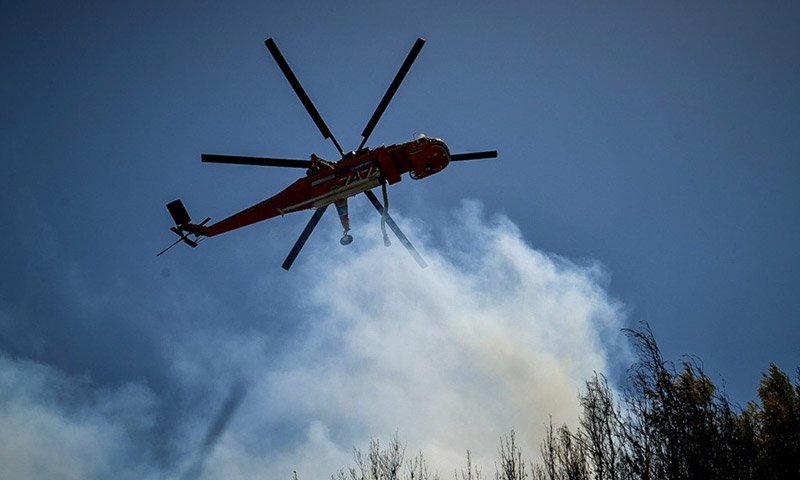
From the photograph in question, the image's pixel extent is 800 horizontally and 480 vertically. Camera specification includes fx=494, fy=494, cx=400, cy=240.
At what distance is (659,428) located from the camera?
40.7ft

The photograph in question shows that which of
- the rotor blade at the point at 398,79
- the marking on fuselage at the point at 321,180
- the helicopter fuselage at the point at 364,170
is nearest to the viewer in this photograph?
→ the rotor blade at the point at 398,79

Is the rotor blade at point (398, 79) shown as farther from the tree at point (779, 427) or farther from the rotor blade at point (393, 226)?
the tree at point (779, 427)

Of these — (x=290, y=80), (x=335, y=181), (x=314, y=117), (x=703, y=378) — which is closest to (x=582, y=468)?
(x=703, y=378)

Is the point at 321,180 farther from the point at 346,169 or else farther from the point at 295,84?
the point at 295,84

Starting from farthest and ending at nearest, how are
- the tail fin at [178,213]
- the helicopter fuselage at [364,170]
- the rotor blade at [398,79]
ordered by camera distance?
1. the tail fin at [178,213]
2. the helicopter fuselage at [364,170]
3. the rotor blade at [398,79]

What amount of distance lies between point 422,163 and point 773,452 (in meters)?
12.9

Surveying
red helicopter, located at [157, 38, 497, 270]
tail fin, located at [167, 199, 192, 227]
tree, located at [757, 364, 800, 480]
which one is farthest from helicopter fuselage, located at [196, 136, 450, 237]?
tree, located at [757, 364, 800, 480]

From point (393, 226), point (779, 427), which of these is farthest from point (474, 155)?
point (779, 427)

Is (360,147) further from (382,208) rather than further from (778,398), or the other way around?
(778,398)

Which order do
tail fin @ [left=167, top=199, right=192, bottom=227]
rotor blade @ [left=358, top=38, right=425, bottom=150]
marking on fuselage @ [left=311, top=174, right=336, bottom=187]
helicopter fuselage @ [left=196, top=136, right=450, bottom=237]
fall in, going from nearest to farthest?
rotor blade @ [left=358, top=38, right=425, bottom=150] < helicopter fuselage @ [left=196, top=136, right=450, bottom=237] < marking on fuselage @ [left=311, top=174, right=336, bottom=187] < tail fin @ [left=167, top=199, right=192, bottom=227]

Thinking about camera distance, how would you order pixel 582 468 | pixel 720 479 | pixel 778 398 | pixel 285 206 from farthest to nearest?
pixel 778 398 → pixel 582 468 → pixel 285 206 → pixel 720 479

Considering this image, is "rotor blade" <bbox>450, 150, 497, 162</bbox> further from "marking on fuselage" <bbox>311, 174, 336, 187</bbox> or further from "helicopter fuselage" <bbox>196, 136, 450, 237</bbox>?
"marking on fuselage" <bbox>311, 174, 336, 187</bbox>

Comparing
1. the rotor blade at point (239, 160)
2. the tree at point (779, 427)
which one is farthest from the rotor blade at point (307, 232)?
A: the tree at point (779, 427)

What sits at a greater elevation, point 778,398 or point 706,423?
point 778,398
